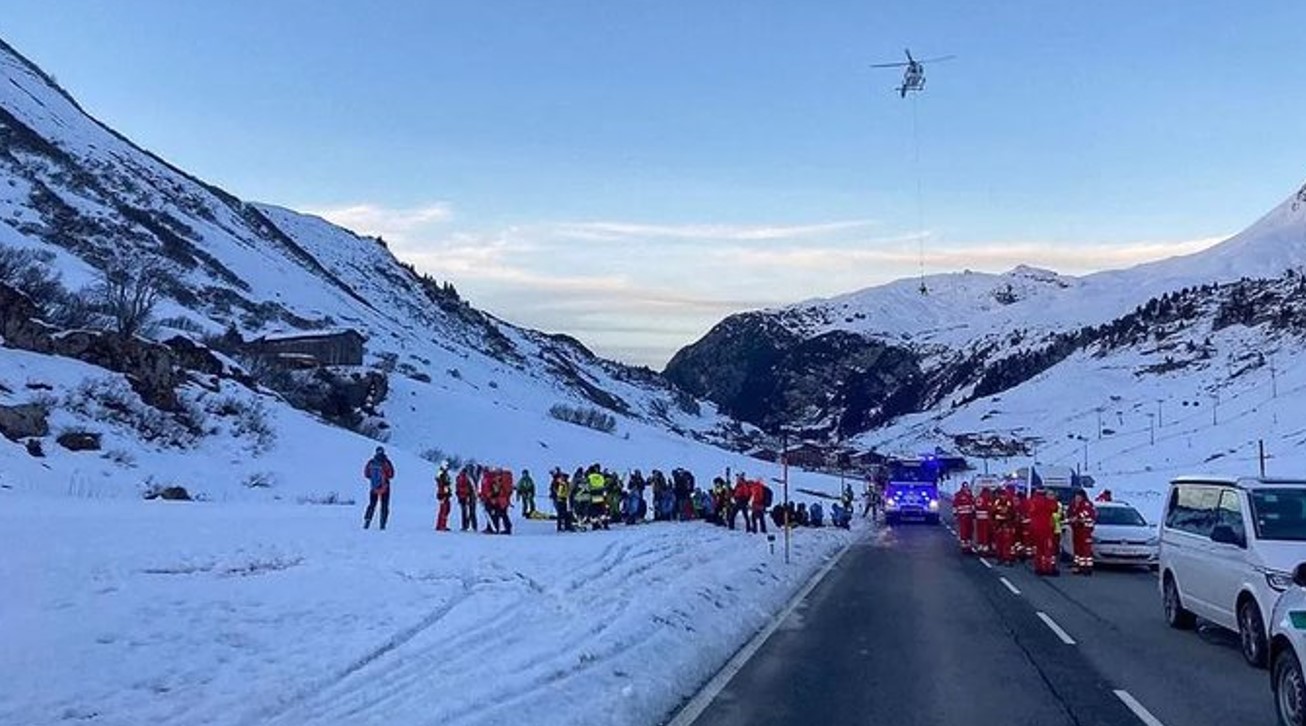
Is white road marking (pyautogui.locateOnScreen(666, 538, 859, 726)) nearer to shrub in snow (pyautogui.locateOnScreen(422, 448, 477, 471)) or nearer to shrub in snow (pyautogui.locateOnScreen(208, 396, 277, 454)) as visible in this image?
shrub in snow (pyautogui.locateOnScreen(208, 396, 277, 454))

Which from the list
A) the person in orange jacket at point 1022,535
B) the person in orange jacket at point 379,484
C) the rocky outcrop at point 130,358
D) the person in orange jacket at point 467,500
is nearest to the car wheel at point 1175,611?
the person in orange jacket at point 1022,535

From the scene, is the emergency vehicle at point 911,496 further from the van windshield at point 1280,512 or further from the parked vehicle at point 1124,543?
the van windshield at point 1280,512

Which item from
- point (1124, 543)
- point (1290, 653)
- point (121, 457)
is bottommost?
point (1290, 653)

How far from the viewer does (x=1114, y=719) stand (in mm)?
9281

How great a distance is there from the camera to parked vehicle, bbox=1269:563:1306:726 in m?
8.36

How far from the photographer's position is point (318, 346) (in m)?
68.3

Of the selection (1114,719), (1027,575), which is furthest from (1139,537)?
(1114,719)

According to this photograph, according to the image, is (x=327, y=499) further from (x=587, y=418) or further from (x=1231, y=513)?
(x=587, y=418)

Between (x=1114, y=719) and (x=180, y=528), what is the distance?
1361 cm

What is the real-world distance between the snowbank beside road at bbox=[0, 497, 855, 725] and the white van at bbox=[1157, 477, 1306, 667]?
198 inches

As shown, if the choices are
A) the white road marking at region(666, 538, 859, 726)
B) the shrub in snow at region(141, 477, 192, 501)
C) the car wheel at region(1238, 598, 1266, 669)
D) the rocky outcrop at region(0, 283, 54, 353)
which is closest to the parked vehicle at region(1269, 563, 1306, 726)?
the car wheel at region(1238, 598, 1266, 669)

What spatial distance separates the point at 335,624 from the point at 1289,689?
8506mm

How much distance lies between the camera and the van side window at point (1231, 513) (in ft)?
41.0

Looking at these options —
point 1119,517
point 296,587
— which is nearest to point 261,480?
point 296,587
